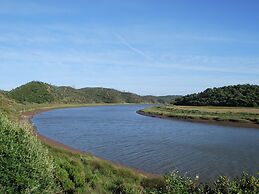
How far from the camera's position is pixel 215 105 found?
11388 cm

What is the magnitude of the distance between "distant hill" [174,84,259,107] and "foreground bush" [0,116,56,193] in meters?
87.8

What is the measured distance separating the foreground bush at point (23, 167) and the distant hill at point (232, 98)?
87.8 m

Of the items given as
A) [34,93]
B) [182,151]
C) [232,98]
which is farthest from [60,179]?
[34,93]

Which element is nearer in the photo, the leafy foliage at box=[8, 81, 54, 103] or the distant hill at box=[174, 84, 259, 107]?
the distant hill at box=[174, 84, 259, 107]

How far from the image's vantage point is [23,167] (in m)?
14.2

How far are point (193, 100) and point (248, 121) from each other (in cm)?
6910

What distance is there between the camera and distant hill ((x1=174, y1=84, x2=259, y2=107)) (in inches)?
4006

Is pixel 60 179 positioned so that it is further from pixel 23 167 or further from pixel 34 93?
pixel 34 93

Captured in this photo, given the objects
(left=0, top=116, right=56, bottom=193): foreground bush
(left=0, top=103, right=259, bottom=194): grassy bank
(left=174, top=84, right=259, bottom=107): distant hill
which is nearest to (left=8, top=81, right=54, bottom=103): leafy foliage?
(left=174, top=84, right=259, bottom=107): distant hill

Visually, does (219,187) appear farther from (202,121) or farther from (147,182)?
(202,121)

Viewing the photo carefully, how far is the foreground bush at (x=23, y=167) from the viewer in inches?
537

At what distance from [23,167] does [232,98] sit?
100m

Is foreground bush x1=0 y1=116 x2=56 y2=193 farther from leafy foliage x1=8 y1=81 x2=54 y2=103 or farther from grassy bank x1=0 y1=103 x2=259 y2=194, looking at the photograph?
leafy foliage x1=8 y1=81 x2=54 y2=103

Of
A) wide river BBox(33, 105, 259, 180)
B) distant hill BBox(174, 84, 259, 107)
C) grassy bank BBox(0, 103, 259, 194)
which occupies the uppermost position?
distant hill BBox(174, 84, 259, 107)
